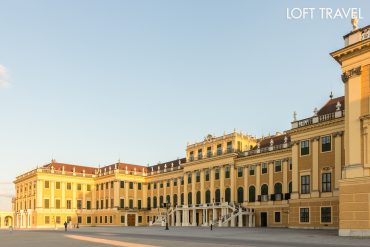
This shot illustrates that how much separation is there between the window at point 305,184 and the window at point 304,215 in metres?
2.00

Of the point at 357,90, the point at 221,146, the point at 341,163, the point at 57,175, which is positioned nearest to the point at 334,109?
the point at 341,163

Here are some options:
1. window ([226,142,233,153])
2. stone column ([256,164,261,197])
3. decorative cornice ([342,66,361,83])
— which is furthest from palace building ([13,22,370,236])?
window ([226,142,233,153])

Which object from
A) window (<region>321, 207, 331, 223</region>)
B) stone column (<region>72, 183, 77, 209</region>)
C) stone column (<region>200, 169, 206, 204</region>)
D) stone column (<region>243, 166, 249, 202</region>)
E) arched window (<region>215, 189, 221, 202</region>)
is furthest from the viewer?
stone column (<region>72, 183, 77, 209</region>)

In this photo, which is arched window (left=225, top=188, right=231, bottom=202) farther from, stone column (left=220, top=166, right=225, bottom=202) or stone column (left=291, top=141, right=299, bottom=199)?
stone column (left=291, top=141, right=299, bottom=199)

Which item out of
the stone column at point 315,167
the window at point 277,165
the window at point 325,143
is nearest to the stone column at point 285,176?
the window at point 277,165

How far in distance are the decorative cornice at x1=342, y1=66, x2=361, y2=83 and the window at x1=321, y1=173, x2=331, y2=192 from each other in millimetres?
15597

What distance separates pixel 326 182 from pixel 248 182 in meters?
20.5

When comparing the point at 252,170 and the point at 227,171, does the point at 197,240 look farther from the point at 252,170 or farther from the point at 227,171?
the point at 227,171

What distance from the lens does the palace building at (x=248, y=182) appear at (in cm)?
3191

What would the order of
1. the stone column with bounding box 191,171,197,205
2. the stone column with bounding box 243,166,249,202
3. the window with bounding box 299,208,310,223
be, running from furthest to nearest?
1. the stone column with bounding box 191,171,197,205
2. the stone column with bounding box 243,166,249,202
3. the window with bounding box 299,208,310,223

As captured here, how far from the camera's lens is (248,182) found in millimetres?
65625

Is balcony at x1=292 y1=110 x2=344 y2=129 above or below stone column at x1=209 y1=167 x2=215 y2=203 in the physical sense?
above

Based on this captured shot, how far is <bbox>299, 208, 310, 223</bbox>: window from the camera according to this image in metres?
47.1

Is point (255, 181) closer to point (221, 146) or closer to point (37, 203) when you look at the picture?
point (221, 146)
